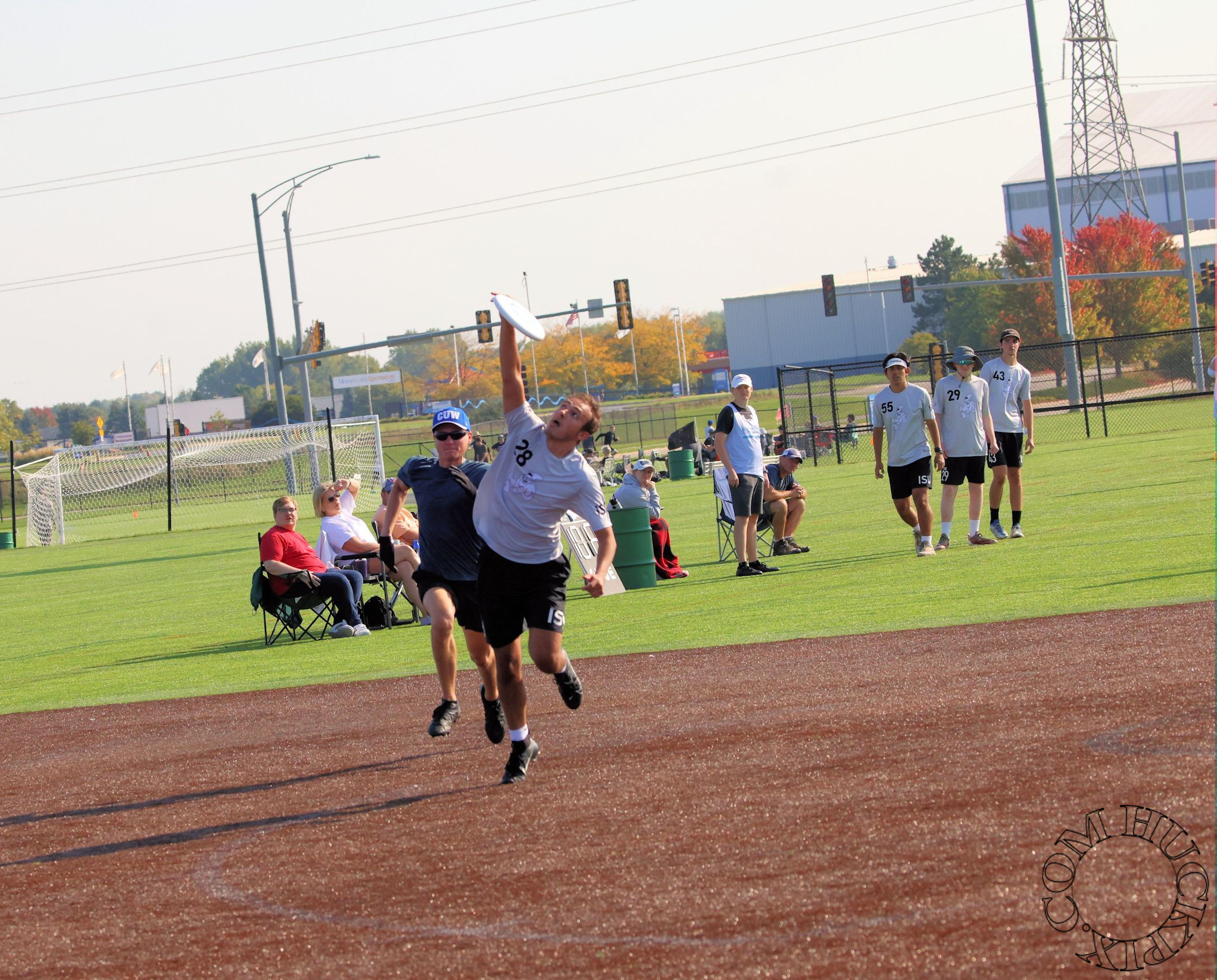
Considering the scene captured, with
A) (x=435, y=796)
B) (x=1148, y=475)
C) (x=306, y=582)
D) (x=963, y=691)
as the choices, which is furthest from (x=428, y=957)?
(x=1148, y=475)

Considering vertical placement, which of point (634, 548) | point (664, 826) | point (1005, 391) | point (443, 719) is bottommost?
point (664, 826)

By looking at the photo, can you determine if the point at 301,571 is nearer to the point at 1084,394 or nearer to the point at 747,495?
the point at 747,495

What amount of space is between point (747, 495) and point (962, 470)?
2260 millimetres

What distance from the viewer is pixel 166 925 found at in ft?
17.4

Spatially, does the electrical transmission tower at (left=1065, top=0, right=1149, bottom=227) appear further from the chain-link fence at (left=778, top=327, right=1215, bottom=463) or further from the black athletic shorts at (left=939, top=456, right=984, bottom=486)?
the black athletic shorts at (left=939, top=456, right=984, bottom=486)

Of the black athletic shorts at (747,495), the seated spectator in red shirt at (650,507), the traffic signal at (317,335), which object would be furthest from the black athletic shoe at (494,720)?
the traffic signal at (317,335)

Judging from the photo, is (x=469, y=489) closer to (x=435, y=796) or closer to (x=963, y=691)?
(x=435, y=796)

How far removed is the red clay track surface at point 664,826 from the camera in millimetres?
4570

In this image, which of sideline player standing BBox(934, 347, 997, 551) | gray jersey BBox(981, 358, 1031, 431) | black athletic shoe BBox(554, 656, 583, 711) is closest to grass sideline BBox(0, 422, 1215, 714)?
sideline player standing BBox(934, 347, 997, 551)

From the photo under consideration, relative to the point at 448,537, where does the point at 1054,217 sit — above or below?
above

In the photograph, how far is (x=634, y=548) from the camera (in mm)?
14719

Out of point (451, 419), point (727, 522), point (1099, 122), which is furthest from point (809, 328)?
point (451, 419)

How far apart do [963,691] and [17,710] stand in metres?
7.52

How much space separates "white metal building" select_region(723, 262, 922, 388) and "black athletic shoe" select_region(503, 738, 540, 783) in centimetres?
10474
